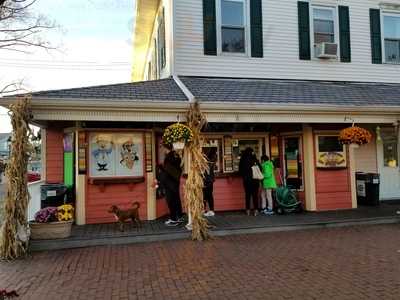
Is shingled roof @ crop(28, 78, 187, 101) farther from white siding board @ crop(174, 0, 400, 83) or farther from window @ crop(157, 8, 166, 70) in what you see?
window @ crop(157, 8, 166, 70)

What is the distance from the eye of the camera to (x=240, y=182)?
37.8ft

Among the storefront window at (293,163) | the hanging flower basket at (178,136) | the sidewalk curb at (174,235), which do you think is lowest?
the sidewalk curb at (174,235)

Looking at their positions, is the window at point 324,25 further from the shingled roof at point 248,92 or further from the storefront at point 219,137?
the storefront at point 219,137

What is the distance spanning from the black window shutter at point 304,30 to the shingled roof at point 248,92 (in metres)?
0.93

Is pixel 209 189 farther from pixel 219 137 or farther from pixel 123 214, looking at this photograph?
pixel 123 214

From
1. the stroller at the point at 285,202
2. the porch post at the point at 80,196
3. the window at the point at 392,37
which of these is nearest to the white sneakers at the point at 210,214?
the stroller at the point at 285,202

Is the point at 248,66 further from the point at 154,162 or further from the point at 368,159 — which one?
the point at 368,159

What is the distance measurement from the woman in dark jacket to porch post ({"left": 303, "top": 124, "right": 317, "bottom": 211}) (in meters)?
1.55

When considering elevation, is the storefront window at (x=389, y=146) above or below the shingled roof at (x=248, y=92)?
below

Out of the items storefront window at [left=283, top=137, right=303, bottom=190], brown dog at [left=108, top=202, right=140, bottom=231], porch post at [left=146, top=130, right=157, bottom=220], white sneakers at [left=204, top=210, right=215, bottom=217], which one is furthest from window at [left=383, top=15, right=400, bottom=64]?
brown dog at [left=108, top=202, right=140, bottom=231]

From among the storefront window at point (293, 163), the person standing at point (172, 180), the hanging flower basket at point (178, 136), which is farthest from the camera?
the storefront window at point (293, 163)

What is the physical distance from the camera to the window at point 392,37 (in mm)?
13242

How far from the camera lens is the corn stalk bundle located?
822cm

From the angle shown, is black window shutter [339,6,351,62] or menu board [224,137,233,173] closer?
menu board [224,137,233,173]
